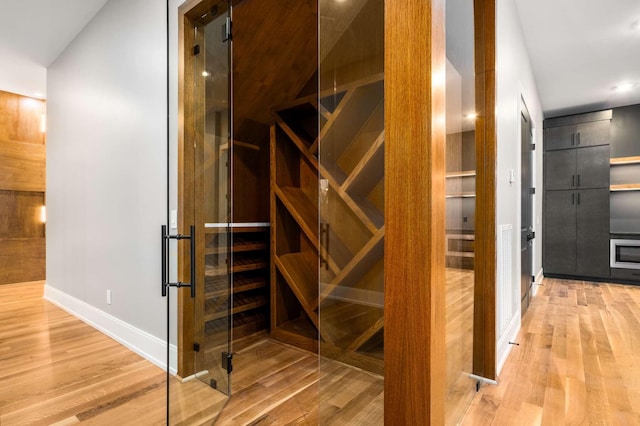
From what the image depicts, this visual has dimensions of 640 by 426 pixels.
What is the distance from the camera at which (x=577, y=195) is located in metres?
5.33

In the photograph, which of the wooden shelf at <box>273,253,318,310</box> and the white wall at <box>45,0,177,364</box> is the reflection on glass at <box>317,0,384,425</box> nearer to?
the wooden shelf at <box>273,253,318,310</box>

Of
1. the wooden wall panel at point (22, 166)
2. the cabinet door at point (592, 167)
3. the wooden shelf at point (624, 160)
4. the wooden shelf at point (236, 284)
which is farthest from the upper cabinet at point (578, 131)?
the wooden wall panel at point (22, 166)

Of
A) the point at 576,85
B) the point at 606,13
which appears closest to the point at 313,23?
the point at 606,13

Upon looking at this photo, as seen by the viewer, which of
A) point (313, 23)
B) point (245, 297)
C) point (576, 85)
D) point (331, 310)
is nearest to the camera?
point (331, 310)

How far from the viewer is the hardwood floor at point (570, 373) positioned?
5.58ft

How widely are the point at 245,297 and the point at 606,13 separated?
13.3 ft

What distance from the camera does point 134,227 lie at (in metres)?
2.49

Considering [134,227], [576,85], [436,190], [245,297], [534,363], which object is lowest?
[534,363]

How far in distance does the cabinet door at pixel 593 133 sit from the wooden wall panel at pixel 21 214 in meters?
8.44

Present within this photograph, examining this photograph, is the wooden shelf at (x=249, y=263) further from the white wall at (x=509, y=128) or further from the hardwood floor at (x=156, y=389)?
the white wall at (x=509, y=128)

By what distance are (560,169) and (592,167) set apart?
407mm

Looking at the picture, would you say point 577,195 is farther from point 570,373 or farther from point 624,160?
point 570,373

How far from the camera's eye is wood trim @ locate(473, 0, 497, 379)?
2000 mm

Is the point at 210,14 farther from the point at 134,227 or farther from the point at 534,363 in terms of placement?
the point at 534,363
